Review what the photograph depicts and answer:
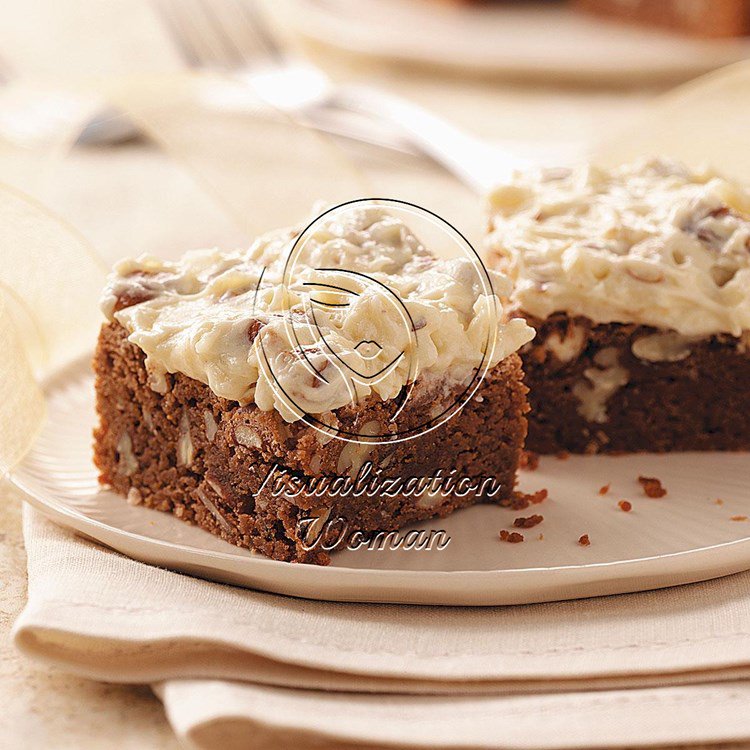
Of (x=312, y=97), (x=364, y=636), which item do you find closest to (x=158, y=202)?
(x=312, y=97)

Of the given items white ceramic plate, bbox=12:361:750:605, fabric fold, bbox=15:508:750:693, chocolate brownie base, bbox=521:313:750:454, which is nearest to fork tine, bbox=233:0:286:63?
white ceramic plate, bbox=12:361:750:605

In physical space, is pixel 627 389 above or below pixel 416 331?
below

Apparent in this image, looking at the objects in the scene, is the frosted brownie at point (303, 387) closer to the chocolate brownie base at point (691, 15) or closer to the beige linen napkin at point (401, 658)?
the beige linen napkin at point (401, 658)

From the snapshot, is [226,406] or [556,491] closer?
[226,406]

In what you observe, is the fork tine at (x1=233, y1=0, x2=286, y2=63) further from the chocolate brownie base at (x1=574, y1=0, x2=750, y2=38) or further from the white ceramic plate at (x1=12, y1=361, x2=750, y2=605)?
the white ceramic plate at (x1=12, y1=361, x2=750, y2=605)

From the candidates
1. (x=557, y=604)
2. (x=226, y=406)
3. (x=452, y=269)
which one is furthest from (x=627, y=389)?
(x=226, y=406)

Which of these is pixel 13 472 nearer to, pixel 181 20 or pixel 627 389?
pixel 627 389
